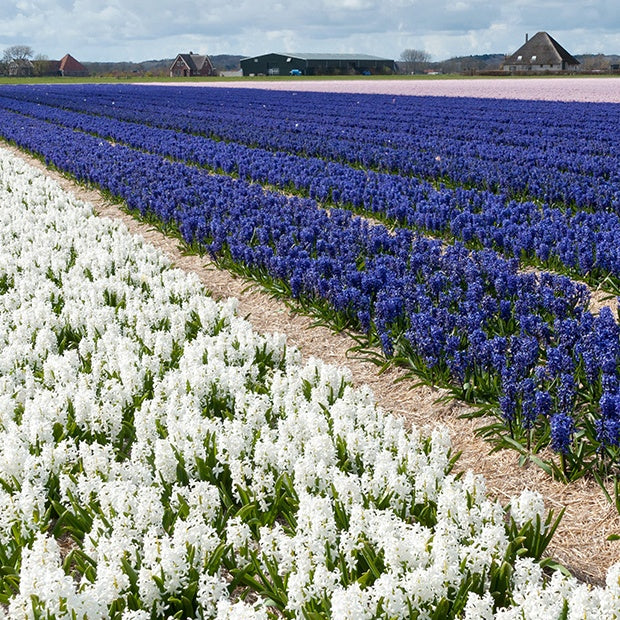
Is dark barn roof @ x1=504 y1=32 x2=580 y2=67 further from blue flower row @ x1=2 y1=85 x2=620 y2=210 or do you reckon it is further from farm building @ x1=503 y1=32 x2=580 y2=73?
blue flower row @ x1=2 y1=85 x2=620 y2=210

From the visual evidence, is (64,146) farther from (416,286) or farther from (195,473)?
(195,473)

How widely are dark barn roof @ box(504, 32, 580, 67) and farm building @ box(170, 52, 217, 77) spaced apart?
61711mm

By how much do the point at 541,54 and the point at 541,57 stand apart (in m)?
0.89

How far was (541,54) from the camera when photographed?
122 m

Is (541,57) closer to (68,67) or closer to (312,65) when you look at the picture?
(312,65)

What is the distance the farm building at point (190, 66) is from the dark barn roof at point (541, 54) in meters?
61.7

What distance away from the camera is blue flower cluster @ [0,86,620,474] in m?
5.86

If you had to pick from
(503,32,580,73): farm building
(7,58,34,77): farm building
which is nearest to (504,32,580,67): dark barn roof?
(503,32,580,73): farm building

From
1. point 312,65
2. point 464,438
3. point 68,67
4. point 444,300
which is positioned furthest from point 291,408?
point 68,67

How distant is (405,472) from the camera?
5012 millimetres

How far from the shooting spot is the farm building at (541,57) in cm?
12000

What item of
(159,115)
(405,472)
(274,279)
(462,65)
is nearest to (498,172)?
(274,279)

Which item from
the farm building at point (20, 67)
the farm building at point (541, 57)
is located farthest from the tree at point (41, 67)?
the farm building at point (541, 57)

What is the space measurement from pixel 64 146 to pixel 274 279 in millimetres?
17088
